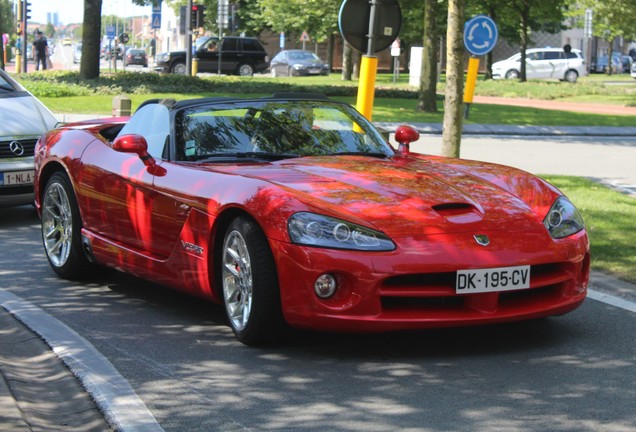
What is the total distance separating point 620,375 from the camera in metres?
5.57

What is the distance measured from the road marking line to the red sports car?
3.13 feet

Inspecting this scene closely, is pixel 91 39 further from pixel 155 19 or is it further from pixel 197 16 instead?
pixel 155 19

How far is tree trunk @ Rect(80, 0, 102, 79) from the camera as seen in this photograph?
3206 centimetres

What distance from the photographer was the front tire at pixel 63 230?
26.8 ft

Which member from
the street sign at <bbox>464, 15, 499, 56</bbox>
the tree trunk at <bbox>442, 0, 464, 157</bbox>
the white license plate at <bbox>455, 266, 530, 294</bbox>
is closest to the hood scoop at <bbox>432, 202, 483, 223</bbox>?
the white license plate at <bbox>455, 266, 530, 294</bbox>

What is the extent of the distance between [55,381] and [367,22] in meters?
7.29

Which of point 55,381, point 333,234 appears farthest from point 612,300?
point 55,381

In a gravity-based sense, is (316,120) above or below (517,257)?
above

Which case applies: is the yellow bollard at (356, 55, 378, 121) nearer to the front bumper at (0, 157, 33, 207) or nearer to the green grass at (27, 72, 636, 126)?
the front bumper at (0, 157, 33, 207)

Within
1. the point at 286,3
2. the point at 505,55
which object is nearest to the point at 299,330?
the point at 286,3

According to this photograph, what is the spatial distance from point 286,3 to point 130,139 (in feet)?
159

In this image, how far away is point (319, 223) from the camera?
5836mm

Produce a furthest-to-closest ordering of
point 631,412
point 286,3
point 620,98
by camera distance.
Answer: point 286,3
point 620,98
point 631,412

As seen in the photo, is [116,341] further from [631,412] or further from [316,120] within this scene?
[631,412]
